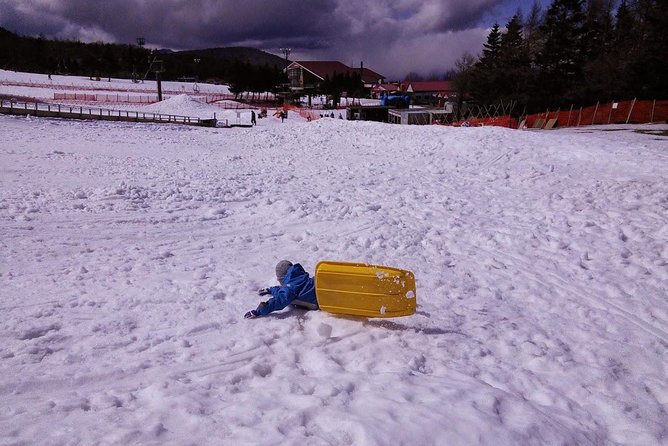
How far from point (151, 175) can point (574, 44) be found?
45683 millimetres

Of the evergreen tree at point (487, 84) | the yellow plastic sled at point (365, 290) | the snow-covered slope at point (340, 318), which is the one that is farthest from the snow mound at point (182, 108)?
the yellow plastic sled at point (365, 290)

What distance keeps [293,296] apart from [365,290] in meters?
1.04

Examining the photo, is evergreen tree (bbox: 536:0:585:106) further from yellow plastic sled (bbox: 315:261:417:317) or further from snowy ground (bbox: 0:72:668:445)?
yellow plastic sled (bbox: 315:261:417:317)

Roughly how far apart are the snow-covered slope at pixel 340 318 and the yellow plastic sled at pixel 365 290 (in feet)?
1.03

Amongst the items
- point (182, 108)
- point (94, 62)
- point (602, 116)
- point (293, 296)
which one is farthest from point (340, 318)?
point (94, 62)

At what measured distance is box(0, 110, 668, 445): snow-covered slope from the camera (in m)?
3.52

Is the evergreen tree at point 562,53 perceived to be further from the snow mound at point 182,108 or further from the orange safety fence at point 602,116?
the snow mound at point 182,108

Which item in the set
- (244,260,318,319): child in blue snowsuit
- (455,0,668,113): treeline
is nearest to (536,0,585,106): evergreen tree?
(455,0,668,113): treeline

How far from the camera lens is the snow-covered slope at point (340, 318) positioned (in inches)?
139

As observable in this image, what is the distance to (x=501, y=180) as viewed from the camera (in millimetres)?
12703

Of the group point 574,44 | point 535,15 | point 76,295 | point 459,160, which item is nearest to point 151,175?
point 76,295

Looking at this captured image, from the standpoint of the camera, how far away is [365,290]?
15.7 feet

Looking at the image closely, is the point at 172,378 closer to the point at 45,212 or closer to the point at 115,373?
the point at 115,373

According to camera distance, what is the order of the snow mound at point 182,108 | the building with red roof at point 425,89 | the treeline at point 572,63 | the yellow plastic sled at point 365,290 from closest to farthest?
the yellow plastic sled at point 365,290 < the treeline at point 572,63 < the snow mound at point 182,108 < the building with red roof at point 425,89
